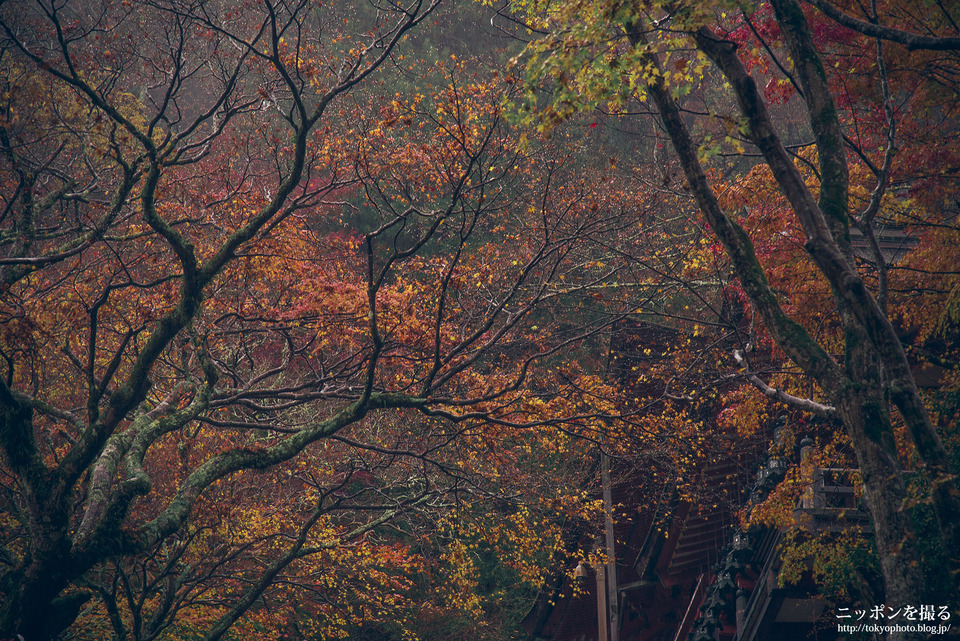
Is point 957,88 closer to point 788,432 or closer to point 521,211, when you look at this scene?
point 788,432

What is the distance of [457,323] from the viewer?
14586 millimetres

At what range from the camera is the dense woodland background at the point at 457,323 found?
Result: 18.9ft

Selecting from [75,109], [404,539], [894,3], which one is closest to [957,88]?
[894,3]

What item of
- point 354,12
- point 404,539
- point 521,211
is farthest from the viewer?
point 354,12

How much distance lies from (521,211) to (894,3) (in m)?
12.7

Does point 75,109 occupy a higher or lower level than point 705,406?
higher

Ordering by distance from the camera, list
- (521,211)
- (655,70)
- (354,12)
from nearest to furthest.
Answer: (655,70) → (521,211) → (354,12)

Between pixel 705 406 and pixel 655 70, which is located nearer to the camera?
pixel 655 70

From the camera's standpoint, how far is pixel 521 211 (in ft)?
66.1

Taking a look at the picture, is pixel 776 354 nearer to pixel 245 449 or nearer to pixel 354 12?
pixel 245 449

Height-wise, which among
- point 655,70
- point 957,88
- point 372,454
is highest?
point 957,88

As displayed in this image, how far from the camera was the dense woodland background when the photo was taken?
5.75 m

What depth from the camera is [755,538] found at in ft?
40.5

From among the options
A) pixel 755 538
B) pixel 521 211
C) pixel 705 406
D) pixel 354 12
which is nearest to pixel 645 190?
pixel 521 211
